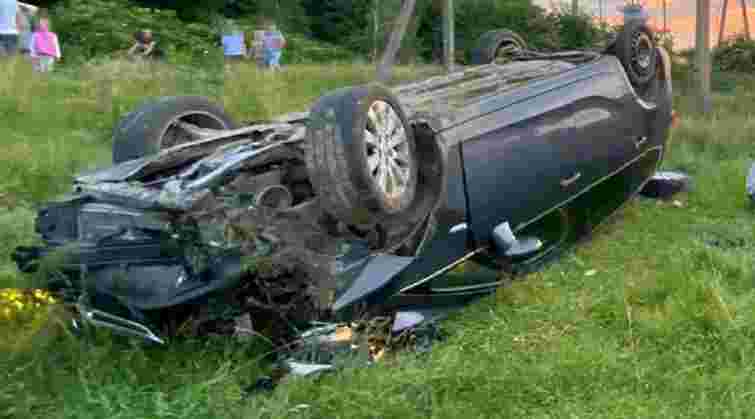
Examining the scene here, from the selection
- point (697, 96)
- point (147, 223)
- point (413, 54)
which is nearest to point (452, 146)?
point (147, 223)

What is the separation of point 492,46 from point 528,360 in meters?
3.22

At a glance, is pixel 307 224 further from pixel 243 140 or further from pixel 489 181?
pixel 489 181

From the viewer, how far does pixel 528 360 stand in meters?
3.92

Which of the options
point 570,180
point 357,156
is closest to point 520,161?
point 570,180

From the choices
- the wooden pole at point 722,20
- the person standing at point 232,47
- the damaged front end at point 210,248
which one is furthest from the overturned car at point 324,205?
the wooden pole at point 722,20

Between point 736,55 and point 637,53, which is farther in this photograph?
point 736,55

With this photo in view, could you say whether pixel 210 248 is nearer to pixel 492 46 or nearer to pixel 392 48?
pixel 492 46

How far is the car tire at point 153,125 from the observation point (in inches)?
172

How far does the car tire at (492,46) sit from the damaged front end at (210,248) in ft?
9.32

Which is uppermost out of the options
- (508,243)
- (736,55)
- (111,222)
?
(111,222)

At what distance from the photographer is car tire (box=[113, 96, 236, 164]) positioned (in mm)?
4375

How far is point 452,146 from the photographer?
13.8 feet

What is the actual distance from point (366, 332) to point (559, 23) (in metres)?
23.8

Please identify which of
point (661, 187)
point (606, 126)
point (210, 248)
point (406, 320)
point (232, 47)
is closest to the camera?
point (210, 248)
